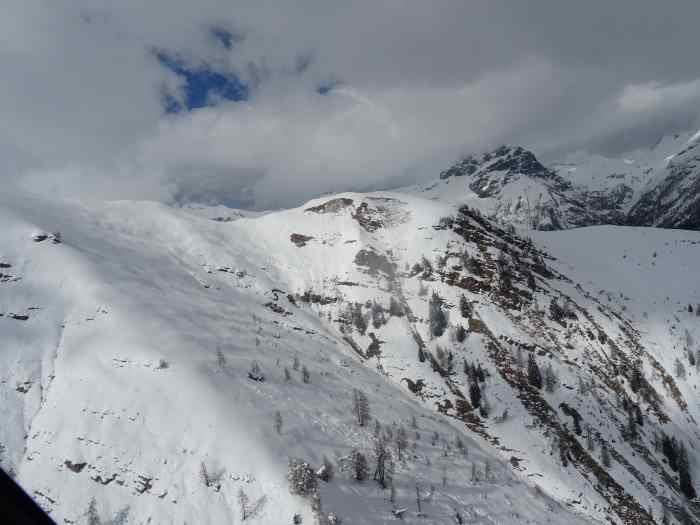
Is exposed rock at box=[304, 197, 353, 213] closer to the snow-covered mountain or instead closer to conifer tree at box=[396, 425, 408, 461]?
the snow-covered mountain

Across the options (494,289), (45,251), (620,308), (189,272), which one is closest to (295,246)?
(189,272)

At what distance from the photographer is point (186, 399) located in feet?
127

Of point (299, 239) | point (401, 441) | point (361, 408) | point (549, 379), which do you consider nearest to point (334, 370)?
point (361, 408)

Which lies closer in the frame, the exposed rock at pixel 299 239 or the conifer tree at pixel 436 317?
the conifer tree at pixel 436 317

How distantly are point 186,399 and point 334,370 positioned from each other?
21806 millimetres

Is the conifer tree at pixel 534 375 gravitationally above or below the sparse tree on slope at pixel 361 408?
above

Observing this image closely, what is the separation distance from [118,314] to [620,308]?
99.6 m

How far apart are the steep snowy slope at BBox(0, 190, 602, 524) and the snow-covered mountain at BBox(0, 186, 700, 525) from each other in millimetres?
214

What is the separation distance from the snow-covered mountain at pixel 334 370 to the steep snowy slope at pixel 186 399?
0.21 meters

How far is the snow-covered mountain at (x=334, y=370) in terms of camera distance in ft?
112

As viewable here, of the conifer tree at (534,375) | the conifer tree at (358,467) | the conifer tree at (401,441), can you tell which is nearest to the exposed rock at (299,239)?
the conifer tree at (534,375)

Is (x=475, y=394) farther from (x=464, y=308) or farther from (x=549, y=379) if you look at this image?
(x=464, y=308)

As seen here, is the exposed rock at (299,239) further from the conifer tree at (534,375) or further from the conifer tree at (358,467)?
the conifer tree at (358,467)

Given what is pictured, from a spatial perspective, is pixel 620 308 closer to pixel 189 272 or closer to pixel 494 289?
pixel 494 289
